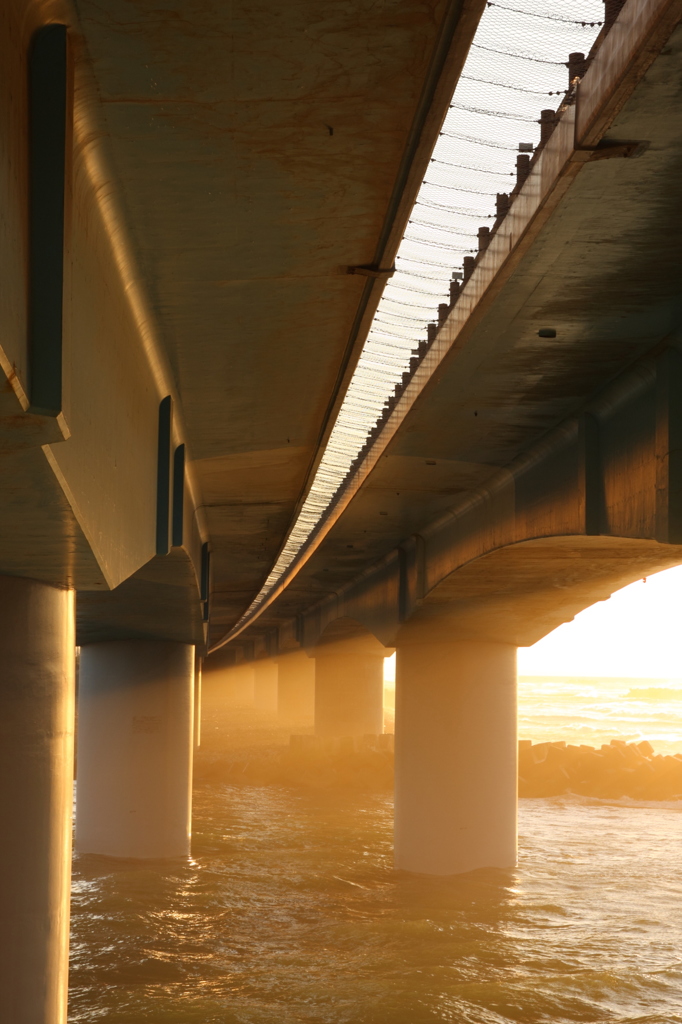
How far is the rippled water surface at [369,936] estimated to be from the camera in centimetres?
1642

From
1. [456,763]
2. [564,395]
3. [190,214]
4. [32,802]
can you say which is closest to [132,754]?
[456,763]

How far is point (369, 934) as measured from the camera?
20.1 m

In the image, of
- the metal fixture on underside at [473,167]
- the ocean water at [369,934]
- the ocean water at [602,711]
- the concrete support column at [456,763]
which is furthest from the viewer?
the ocean water at [602,711]

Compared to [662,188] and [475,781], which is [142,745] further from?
[662,188]

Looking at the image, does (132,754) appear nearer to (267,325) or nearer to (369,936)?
(369,936)

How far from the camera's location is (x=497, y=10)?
17.0ft

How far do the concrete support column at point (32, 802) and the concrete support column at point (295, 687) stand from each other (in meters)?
64.8

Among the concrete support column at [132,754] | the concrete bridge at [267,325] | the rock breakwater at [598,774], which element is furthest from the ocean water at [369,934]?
the rock breakwater at [598,774]

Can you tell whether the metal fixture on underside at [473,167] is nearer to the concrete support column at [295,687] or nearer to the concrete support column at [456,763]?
the concrete support column at [456,763]

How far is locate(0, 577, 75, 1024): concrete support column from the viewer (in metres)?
9.30

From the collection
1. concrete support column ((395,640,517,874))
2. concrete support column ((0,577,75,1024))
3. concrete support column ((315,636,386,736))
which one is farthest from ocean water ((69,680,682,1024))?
concrete support column ((315,636,386,736))

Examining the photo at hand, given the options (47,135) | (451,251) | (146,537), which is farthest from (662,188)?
(146,537)

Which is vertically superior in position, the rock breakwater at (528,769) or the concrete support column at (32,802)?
the concrete support column at (32,802)

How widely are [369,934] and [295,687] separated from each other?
55392 mm
